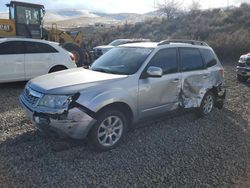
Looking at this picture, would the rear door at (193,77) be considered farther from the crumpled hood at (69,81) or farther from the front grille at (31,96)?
the front grille at (31,96)

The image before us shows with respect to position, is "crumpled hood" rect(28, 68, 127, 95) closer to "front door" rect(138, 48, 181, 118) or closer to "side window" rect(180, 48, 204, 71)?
"front door" rect(138, 48, 181, 118)

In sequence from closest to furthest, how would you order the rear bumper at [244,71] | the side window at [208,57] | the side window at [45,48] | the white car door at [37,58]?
the side window at [208,57], the white car door at [37,58], the side window at [45,48], the rear bumper at [244,71]

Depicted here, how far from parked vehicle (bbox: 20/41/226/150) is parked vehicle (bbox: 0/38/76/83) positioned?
13.6 feet

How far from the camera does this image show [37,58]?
9.91 meters

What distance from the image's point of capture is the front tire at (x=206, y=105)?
7.05m

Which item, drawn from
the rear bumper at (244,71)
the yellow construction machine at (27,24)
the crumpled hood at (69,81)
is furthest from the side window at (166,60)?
the yellow construction machine at (27,24)

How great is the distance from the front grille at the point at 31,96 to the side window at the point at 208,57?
3.78m

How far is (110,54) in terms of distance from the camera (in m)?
6.44

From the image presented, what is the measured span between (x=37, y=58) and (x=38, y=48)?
32 cm

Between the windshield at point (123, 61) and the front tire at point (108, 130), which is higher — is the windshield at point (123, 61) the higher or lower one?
the higher one

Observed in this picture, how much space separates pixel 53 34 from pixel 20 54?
800 cm

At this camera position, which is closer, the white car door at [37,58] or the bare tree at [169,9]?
the white car door at [37,58]

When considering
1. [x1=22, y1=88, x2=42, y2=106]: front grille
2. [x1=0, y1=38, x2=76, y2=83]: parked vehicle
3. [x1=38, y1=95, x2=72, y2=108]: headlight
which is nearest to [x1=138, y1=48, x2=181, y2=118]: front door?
[x1=38, y1=95, x2=72, y2=108]: headlight

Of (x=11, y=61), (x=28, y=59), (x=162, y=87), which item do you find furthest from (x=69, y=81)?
(x=28, y=59)
